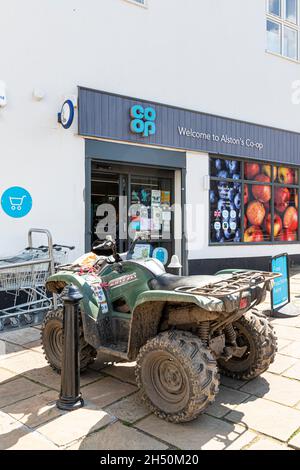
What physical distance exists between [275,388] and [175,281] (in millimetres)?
1335

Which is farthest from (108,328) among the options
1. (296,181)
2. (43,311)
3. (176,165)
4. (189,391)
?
(296,181)

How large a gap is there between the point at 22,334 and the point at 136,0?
6615 mm

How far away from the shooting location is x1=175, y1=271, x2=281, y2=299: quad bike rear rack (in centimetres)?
299

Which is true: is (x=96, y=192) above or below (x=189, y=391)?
above

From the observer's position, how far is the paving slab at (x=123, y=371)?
3918mm

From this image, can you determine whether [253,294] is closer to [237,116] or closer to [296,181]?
[237,116]

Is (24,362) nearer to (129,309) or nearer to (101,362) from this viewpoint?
(101,362)

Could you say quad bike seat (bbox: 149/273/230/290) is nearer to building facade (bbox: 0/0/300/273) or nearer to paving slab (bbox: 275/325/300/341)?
paving slab (bbox: 275/325/300/341)

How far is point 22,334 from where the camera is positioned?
214 inches

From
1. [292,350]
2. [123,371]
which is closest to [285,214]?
[292,350]

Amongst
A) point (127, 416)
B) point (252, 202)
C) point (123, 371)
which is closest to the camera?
point (127, 416)

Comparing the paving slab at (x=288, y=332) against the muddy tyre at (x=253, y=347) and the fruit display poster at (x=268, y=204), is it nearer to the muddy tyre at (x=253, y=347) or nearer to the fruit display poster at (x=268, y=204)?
the muddy tyre at (x=253, y=347)

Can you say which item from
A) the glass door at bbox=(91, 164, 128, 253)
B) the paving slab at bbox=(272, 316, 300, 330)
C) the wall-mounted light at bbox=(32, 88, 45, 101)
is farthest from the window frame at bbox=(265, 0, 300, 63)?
the paving slab at bbox=(272, 316, 300, 330)

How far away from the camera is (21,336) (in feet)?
17.6
